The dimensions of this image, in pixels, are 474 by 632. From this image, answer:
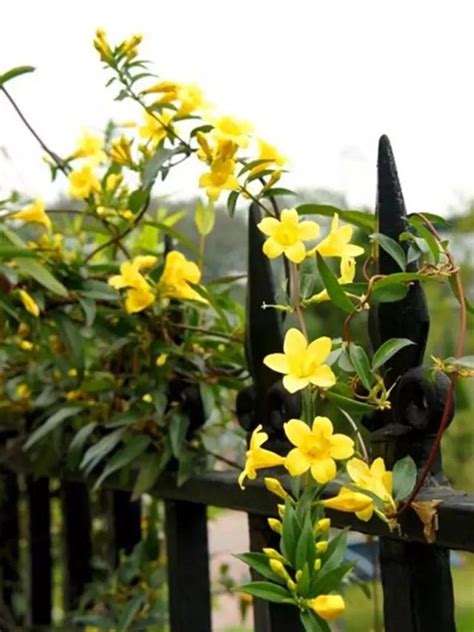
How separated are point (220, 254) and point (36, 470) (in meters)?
0.39

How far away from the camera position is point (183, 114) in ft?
2.91

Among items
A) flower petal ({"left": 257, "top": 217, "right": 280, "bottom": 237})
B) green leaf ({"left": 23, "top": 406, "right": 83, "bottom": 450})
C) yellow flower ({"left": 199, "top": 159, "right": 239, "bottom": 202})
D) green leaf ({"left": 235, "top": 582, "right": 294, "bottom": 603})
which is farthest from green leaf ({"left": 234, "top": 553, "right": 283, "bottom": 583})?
green leaf ({"left": 23, "top": 406, "right": 83, "bottom": 450})

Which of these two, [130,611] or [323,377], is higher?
[323,377]

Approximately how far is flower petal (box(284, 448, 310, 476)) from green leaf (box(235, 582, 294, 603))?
7 cm

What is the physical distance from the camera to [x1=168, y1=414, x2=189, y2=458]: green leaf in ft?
3.13

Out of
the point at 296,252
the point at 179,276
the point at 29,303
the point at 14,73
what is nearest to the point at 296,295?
the point at 296,252

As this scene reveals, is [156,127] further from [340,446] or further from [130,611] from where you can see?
[130,611]

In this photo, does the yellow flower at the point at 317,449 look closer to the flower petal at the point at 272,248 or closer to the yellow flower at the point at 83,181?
the flower petal at the point at 272,248

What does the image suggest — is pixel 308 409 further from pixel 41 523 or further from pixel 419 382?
pixel 41 523

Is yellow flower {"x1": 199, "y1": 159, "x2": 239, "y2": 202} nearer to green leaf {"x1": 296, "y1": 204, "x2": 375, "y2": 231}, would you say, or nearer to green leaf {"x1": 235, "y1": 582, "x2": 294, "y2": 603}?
green leaf {"x1": 296, "y1": 204, "x2": 375, "y2": 231}

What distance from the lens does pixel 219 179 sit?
2.66 feet

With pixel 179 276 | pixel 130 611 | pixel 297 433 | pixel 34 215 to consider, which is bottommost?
pixel 130 611

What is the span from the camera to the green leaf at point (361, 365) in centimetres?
60

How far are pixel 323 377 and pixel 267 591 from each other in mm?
130
